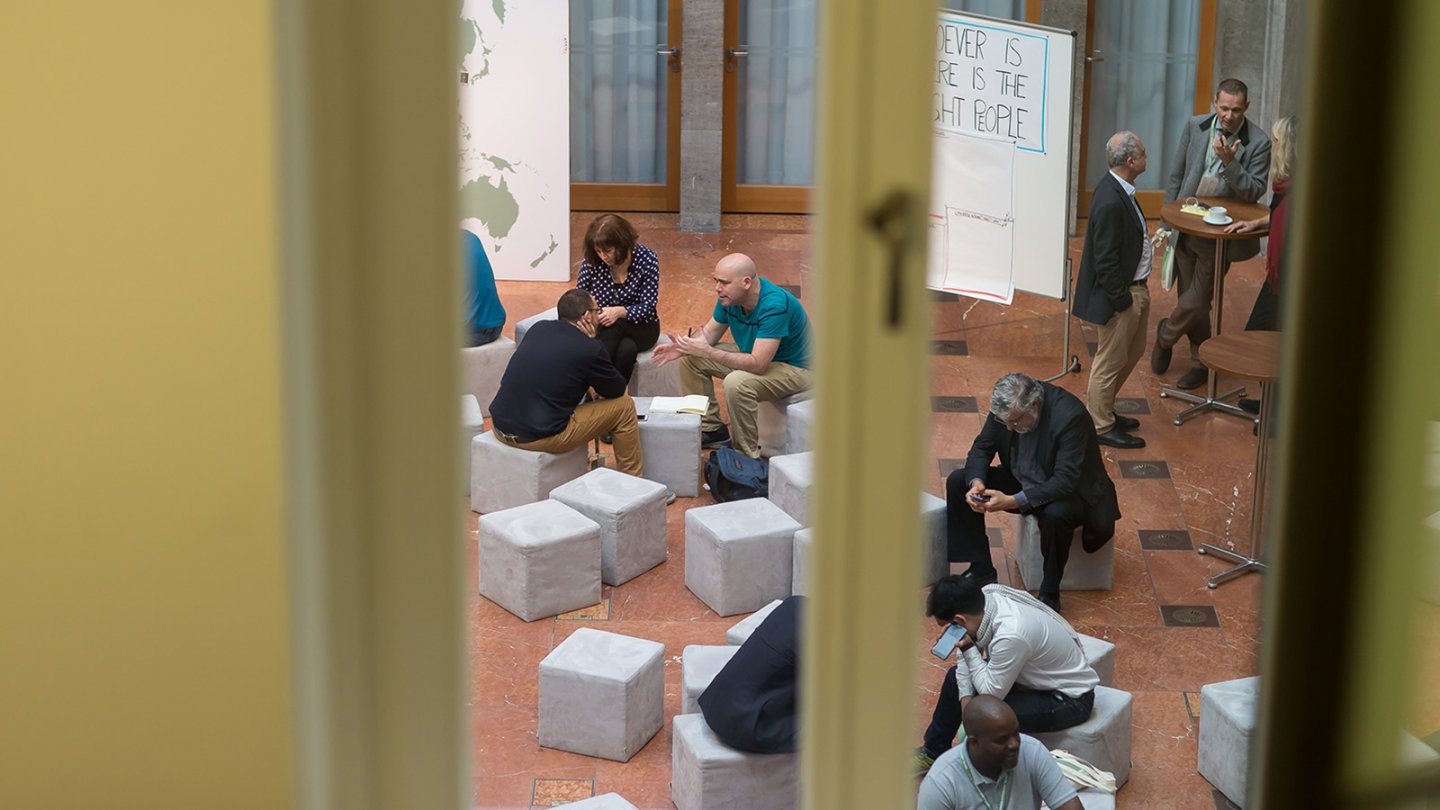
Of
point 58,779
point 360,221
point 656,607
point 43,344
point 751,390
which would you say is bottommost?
point 656,607

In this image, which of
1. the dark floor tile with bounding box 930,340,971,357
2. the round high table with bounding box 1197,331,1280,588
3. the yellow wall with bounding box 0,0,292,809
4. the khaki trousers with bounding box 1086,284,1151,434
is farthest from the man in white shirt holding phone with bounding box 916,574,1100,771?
the dark floor tile with bounding box 930,340,971,357

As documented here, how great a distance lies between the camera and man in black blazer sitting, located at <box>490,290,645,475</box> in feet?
20.1

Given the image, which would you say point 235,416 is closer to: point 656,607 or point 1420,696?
point 1420,696

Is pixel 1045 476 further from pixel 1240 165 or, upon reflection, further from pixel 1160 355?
pixel 1240 165

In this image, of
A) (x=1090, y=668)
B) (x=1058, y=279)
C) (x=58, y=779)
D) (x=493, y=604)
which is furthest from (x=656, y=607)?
(x=58, y=779)

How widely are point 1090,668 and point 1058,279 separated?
2.82 metres

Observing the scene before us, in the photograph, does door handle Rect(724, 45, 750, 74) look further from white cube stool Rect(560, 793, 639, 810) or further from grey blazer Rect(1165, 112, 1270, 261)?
white cube stool Rect(560, 793, 639, 810)

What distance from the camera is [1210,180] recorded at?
7457mm

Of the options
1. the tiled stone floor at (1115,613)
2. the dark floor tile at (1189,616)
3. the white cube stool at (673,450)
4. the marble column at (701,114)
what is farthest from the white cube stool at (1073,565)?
the marble column at (701,114)

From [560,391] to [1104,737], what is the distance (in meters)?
2.50

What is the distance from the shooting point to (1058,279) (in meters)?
7.22

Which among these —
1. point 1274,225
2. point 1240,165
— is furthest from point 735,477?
point 1240,165

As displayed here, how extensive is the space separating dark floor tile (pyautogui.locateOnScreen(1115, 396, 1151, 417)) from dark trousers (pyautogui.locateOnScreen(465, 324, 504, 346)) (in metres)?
2.85

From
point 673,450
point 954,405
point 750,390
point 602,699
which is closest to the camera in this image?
point 602,699
